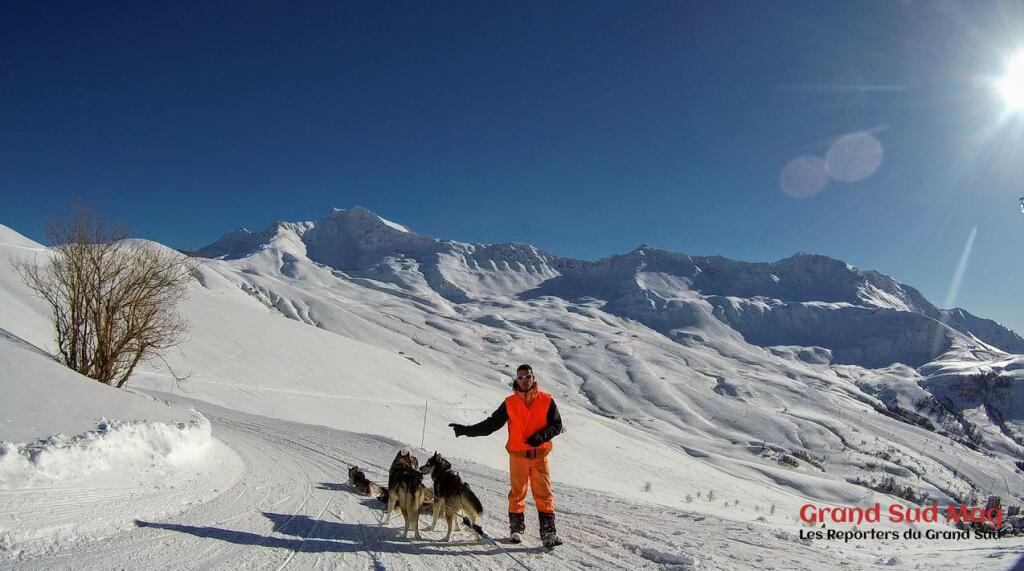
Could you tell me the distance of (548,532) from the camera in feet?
19.0

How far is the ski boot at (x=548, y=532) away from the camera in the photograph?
18.9 feet

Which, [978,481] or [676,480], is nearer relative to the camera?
[676,480]

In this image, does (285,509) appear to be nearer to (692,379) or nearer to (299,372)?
(299,372)

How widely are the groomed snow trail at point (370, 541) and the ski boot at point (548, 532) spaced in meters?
0.13

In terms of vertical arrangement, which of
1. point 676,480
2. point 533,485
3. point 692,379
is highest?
point 692,379

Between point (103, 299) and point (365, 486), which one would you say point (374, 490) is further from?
point (103, 299)

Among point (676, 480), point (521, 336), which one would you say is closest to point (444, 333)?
point (521, 336)

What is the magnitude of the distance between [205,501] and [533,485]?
4.38 m

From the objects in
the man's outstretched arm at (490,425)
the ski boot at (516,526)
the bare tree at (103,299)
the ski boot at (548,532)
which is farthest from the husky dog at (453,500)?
the bare tree at (103,299)

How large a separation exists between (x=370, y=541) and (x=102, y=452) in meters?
3.84

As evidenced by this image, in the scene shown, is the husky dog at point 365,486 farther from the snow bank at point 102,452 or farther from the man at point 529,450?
the man at point 529,450

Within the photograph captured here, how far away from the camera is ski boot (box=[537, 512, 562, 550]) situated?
577 centimetres

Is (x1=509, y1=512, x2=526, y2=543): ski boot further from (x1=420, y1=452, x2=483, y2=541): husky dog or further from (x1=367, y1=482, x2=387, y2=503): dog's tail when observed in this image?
(x1=367, y1=482, x2=387, y2=503): dog's tail

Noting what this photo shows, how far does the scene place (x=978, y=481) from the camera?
101688 mm
